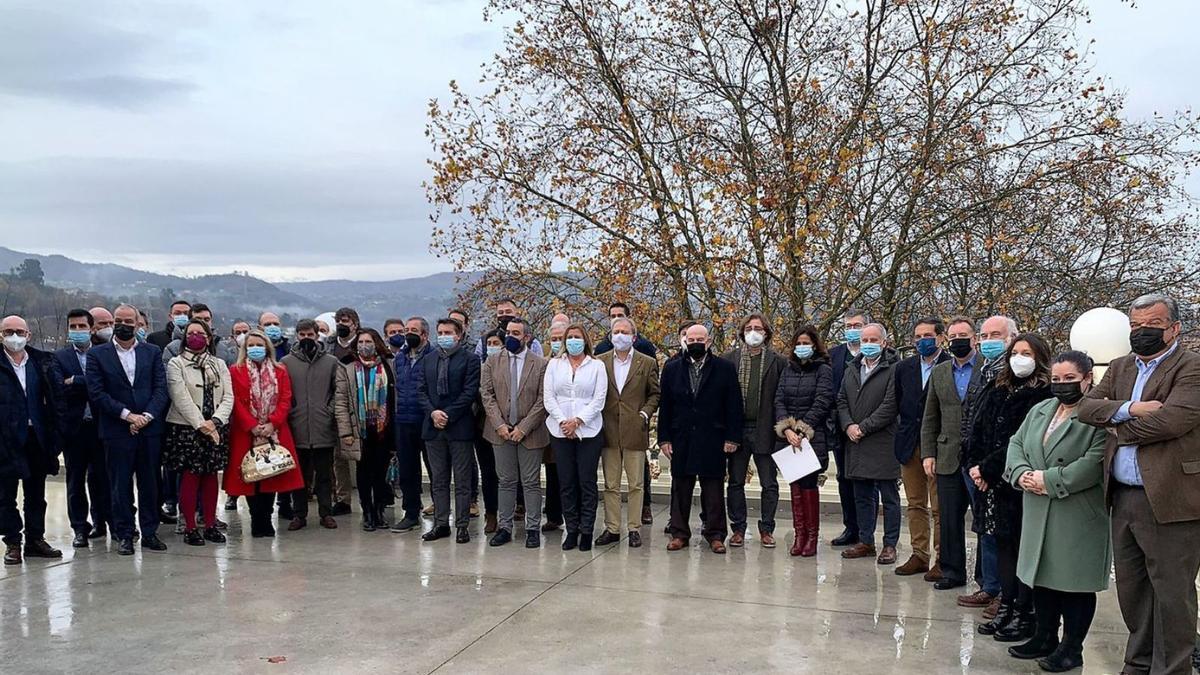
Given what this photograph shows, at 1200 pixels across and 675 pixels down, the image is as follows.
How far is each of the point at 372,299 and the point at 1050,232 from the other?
11349 mm

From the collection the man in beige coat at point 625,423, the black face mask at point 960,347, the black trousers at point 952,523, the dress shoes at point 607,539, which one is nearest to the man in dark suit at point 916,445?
the black trousers at point 952,523

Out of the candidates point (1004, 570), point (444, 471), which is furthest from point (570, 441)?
point (1004, 570)

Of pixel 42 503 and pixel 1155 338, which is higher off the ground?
pixel 1155 338

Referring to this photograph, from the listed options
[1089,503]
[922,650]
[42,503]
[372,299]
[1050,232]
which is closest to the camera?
[1089,503]

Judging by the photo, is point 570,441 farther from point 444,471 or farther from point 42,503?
point 42,503

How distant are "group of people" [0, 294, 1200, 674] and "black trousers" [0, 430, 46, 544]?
0.02m

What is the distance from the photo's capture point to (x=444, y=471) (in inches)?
318

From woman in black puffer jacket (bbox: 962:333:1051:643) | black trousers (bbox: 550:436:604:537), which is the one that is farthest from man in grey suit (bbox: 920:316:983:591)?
black trousers (bbox: 550:436:604:537)

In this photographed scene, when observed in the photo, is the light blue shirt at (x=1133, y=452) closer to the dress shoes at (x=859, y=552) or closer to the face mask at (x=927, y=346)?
the face mask at (x=927, y=346)

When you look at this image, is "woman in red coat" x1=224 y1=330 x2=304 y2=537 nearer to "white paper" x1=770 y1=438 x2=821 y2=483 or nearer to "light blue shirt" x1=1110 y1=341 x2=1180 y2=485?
"white paper" x1=770 y1=438 x2=821 y2=483

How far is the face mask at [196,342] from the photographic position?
7832 millimetres

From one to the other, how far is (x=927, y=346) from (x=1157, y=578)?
2.68 meters

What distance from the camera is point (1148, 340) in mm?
4469

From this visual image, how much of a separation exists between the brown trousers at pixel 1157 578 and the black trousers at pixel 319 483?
649cm
